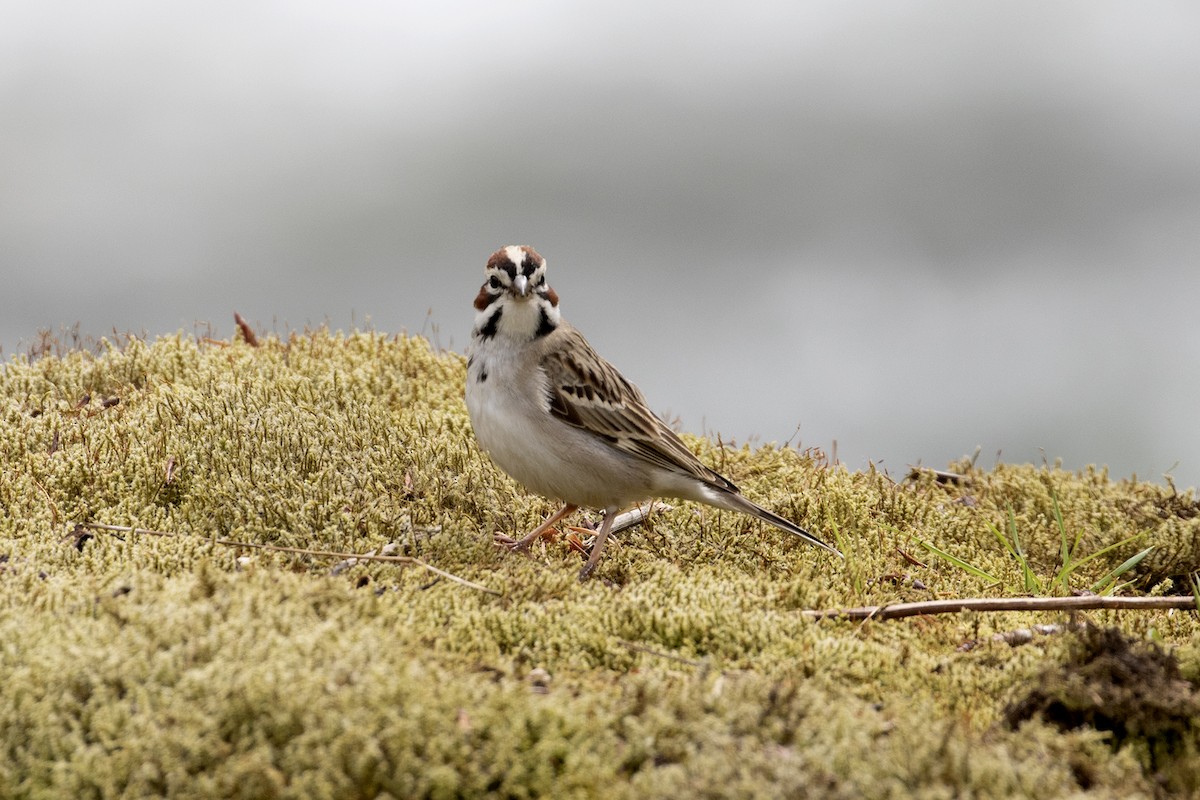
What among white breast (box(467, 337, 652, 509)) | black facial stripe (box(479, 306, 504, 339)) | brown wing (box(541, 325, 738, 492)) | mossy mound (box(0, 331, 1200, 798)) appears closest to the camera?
mossy mound (box(0, 331, 1200, 798))

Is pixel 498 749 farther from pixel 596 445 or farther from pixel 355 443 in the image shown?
pixel 355 443

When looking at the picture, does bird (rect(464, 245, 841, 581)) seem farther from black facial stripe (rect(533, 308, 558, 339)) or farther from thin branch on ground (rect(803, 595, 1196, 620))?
thin branch on ground (rect(803, 595, 1196, 620))

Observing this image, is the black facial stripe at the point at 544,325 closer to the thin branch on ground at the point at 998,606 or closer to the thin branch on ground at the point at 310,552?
the thin branch on ground at the point at 310,552

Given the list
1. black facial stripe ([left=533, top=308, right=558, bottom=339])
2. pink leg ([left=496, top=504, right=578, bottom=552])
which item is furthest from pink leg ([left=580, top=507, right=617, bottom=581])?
black facial stripe ([left=533, top=308, right=558, bottom=339])

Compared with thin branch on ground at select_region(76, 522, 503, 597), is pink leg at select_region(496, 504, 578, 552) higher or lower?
higher

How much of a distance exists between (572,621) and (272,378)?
446 centimetres

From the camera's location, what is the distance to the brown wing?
20.7ft

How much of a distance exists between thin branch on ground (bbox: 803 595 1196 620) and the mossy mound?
9 cm

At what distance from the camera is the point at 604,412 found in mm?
6402

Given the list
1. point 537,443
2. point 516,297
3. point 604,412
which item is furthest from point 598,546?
point 516,297

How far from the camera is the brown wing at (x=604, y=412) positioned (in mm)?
6312

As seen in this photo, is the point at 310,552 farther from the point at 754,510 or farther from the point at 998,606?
the point at 998,606

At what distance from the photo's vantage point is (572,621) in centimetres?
491

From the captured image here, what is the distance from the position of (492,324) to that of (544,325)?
315mm
